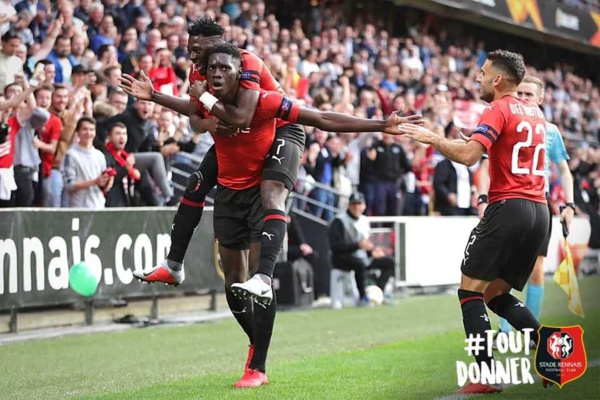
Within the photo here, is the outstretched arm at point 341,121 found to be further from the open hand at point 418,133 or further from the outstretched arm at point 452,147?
the outstretched arm at point 452,147

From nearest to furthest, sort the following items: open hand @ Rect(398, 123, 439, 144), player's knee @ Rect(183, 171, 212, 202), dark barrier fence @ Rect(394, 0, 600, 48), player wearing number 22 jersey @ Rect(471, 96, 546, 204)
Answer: open hand @ Rect(398, 123, 439, 144) → player wearing number 22 jersey @ Rect(471, 96, 546, 204) → player's knee @ Rect(183, 171, 212, 202) → dark barrier fence @ Rect(394, 0, 600, 48)

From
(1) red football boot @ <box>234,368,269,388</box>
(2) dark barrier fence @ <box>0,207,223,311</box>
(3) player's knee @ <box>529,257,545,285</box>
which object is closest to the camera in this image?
(1) red football boot @ <box>234,368,269,388</box>

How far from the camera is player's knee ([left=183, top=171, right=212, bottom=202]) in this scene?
8.12 metres

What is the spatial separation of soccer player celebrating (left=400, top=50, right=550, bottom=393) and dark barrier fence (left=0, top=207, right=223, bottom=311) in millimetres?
5854

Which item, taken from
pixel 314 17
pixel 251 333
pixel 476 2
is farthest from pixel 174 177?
pixel 476 2

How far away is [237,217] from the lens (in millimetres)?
7898

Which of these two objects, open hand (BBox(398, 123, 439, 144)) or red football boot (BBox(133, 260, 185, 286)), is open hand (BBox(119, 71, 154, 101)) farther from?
open hand (BBox(398, 123, 439, 144))

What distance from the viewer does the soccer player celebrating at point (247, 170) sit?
7395 millimetres

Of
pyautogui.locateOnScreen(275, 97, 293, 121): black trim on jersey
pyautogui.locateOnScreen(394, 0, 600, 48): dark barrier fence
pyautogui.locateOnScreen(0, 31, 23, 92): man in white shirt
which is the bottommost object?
pyautogui.locateOnScreen(275, 97, 293, 121): black trim on jersey

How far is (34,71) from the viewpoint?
13.9m

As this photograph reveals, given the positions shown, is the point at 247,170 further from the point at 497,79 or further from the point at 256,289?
the point at 497,79

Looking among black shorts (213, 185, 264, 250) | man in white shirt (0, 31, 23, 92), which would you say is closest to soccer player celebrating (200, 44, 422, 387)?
black shorts (213, 185, 264, 250)

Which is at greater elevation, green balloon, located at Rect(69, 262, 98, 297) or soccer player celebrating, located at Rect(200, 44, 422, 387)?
soccer player celebrating, located at Rect(200, 44, 422, 387)

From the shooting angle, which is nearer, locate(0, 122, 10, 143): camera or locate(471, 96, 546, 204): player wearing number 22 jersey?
locate(471, 96, 546, 204): player wearing number 22 jersey
